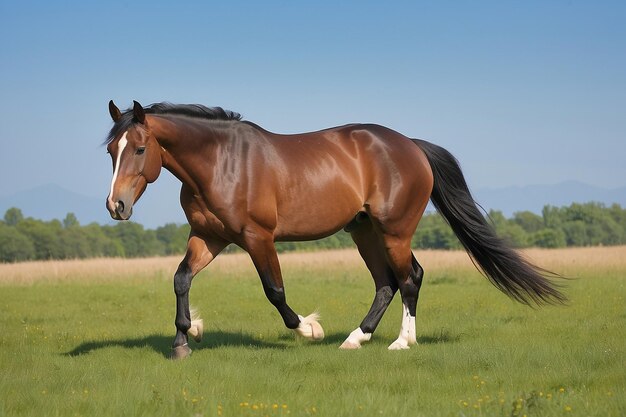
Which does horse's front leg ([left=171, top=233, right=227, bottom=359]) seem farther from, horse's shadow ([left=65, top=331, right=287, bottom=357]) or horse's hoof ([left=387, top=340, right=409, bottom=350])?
horse's hoof ([left=387, top=340, right=409, bottom=350])

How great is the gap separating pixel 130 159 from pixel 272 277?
6.38ft

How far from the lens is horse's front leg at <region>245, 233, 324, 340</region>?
7.68 meters

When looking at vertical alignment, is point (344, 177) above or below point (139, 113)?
below

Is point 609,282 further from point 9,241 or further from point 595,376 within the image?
point 9,241

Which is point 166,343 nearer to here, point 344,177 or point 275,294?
point 275,294

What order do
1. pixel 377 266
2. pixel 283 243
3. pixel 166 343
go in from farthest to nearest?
pixel 283 243 < pixel 166 343 < pixel 377 266

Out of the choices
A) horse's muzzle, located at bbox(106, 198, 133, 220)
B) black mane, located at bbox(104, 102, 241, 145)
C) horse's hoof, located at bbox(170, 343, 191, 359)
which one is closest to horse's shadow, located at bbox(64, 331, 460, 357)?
horse's hoof, located at bbox(170, 343, 191, 359)

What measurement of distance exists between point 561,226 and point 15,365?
84.6 meters

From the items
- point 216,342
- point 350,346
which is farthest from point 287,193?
point 216,342

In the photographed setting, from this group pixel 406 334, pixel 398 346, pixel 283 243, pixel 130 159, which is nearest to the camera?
pixel 130 159

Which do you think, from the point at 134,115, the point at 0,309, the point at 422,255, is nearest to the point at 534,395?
the point at 134,115

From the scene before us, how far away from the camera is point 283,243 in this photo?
259 ft

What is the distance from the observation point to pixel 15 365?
7613 millimetres

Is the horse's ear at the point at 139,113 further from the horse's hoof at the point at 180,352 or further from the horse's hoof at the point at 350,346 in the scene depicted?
the horse's hoof at the point at 350,346
